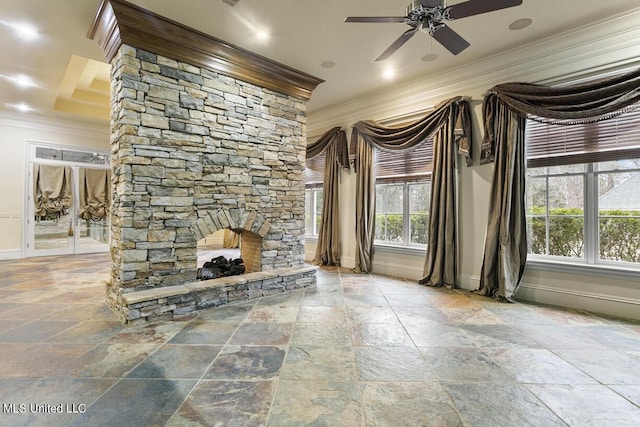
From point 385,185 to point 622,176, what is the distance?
2915 mm

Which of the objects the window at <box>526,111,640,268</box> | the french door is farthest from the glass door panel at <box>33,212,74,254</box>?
the window at <box>526,111,640,268</box>

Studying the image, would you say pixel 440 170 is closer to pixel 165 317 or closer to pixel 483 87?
pixel 483 87

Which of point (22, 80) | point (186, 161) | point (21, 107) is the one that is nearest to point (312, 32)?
point (186, 161)

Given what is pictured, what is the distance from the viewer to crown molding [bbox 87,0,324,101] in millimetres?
2818

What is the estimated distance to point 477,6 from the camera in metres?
2.27

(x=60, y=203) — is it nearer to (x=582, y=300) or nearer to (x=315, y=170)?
(x=315, y=170)

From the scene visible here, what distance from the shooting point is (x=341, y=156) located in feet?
18.0

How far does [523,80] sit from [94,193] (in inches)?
340

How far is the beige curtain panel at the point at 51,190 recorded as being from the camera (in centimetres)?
640

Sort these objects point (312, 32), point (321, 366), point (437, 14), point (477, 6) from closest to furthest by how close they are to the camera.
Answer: point (321, 366) → point (477, 6) → point (437, 14) → point (312, 32)

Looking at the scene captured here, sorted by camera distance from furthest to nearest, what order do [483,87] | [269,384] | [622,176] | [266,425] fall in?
[483,87] → [622,176] → [269,384] → [266,425]

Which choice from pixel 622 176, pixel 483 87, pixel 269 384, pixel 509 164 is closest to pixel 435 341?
pixel 269 384

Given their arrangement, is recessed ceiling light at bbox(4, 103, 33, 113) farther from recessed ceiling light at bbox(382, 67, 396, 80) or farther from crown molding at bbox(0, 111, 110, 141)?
recessed ceiling light at bbox(382, 67, 396, 80)

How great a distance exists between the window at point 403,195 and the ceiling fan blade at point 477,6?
2239mm
